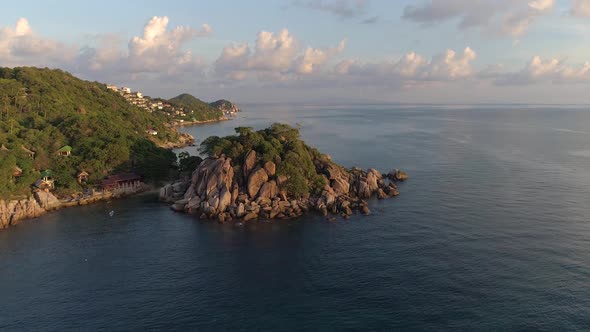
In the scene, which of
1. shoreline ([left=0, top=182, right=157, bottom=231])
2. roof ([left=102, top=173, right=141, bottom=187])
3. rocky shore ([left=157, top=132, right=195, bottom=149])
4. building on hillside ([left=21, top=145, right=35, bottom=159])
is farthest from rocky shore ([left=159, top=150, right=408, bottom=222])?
rocky shore ([left=157, top=132, right=195, bottom=149])

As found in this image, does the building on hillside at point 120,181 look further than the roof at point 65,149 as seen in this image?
No

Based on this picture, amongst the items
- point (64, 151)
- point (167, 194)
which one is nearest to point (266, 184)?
point (167, 194)

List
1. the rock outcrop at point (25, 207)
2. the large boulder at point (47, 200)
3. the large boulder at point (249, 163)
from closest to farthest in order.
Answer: the rock outcrop at point (25, 207)
the large boulder at point (47, 200)
the large boulder at point (249, 163)

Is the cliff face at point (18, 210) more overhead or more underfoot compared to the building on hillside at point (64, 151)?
more underfoot

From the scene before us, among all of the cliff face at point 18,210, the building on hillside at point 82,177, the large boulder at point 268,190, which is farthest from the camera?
the building on hillside at point 82,177

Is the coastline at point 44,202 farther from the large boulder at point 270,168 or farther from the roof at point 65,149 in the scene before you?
the large boulder at point 270,168

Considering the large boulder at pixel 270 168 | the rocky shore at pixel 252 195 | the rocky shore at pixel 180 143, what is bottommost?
the rocky shore at pixel 252 195

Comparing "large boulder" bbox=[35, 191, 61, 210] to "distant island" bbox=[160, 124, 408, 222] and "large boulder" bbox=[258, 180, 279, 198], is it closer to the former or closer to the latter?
"distant island" bbox=[160, 124, 408, 222]

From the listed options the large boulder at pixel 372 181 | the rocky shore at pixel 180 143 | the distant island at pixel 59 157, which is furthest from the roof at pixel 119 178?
the rocky shore at pixel 180 143
